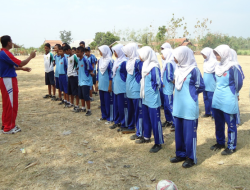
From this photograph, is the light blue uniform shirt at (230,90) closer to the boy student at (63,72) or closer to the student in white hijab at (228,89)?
the student in white hijab at (228,89)

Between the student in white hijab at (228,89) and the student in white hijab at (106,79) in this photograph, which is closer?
the student in white hijab at (228,89)

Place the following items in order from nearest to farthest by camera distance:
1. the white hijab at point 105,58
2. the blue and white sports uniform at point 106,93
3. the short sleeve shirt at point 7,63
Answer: the short sleeve shirt at point 7,63 → the white hijab at point 105,58 → the blue and white sports uniform at point 106,93

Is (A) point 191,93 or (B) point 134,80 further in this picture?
(B) point 134,80

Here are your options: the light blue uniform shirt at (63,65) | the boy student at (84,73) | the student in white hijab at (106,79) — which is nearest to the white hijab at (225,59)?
the student in white hijab at (106,79)

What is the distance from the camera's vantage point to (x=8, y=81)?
5.16 meters

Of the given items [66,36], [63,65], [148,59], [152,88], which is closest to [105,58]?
[148,59]

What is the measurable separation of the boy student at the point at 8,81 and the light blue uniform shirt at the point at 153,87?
9.71ft

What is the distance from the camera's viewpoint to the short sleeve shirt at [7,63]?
498 cm

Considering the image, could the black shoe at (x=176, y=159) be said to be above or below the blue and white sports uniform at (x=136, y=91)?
below

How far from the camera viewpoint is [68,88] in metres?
7.19

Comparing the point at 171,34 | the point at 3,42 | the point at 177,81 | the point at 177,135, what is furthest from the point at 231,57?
the point at 171,34

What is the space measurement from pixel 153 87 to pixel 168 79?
4.64 feet

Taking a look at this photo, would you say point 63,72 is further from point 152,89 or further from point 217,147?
point 217,147

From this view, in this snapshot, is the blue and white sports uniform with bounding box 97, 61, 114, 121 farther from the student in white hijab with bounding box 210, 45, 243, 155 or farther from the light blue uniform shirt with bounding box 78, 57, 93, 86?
the student in white hijab with bounding box 210, 45, 243, 155
